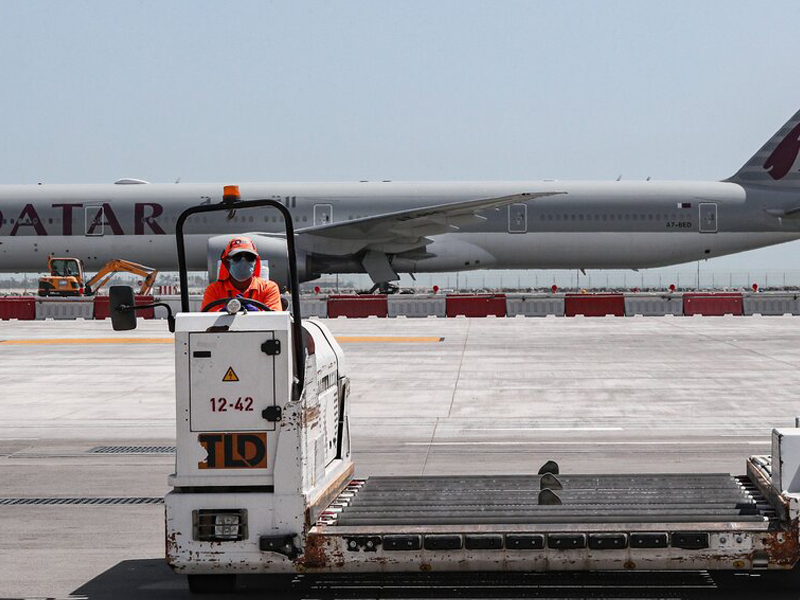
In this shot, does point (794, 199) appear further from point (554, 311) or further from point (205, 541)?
point (205, 541)

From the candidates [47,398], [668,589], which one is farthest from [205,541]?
[47,398]

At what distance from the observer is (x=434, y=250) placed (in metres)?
42.8

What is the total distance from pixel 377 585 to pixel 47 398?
38.0 ft

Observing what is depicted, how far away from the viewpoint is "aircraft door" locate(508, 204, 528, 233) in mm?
42062

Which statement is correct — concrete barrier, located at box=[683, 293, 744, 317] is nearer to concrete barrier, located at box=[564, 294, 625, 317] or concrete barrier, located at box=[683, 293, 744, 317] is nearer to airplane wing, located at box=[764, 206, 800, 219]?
concrete barrier, located at box=[564, 294, 625, 317]

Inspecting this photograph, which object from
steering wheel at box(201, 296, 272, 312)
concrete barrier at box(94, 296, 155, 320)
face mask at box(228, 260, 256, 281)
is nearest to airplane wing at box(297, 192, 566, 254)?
concrete barrier at box(94, 296, 155, 320)

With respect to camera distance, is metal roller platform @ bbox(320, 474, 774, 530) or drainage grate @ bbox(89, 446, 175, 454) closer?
metal roller platform @ bbox(320, 474, 774, 530)

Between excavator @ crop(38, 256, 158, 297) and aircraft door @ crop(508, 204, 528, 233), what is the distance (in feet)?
46.0

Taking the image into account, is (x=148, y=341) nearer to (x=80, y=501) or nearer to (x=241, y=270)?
(x=80, y=501)

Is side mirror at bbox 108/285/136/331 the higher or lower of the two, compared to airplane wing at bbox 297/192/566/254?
lower

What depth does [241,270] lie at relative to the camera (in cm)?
717

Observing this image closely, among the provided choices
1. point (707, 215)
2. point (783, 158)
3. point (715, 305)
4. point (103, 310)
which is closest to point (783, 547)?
point (715, 305)

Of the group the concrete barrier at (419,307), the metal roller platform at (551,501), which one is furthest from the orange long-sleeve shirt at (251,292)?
the concrete barrier at (419,307)

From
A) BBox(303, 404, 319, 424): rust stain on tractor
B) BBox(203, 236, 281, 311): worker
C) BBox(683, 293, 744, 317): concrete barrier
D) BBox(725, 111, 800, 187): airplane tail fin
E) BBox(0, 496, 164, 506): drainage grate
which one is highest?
BBox(725, 111, 800, 187): airplane tail fin
